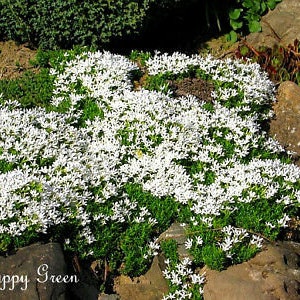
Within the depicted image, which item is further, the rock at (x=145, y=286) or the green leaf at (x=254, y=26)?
the green leaf at (x=254, y=26)

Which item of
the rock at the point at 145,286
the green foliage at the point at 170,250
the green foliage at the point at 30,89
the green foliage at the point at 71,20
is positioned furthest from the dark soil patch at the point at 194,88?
the rock at the point at 145,286

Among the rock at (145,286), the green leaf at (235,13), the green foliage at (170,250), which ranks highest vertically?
the green leaf at (235,13)

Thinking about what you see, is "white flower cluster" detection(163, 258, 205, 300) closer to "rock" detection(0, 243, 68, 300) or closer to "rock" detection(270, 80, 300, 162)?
"rock" detection(0, 243, 68, 300)

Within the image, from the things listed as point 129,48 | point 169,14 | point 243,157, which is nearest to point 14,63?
point 129,48

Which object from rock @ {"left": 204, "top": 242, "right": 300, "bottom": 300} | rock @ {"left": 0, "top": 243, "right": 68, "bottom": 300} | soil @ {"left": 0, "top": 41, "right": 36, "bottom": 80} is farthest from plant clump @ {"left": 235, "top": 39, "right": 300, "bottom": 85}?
rock @ {"left": 0, "top": 243, "right": 68, "bottom": 300}

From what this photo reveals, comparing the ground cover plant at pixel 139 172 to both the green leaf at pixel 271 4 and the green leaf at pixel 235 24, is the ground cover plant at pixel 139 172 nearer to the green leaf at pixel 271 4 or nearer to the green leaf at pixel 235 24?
the green leaf at pixel 235 24
